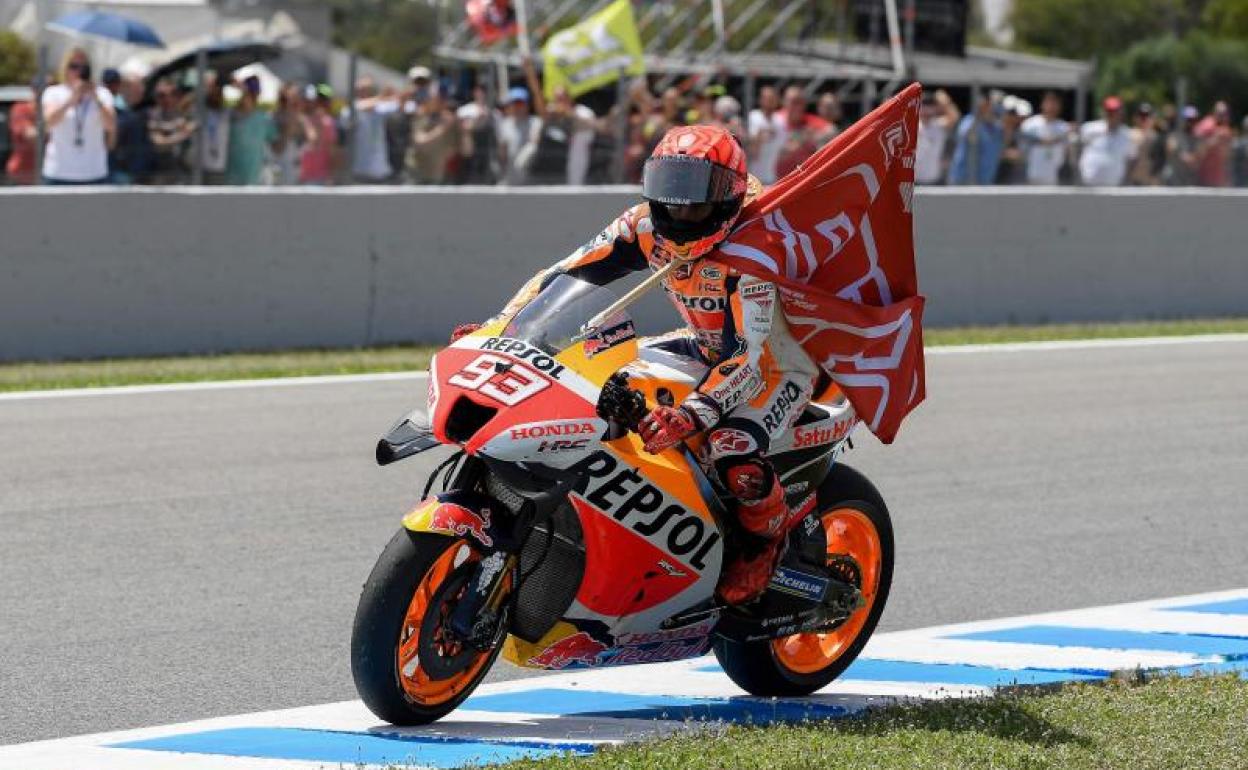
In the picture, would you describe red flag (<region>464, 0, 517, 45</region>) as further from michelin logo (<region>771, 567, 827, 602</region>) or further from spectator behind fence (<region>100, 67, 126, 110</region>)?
michelin logo (<region>771, 567, 827, 602</region>)

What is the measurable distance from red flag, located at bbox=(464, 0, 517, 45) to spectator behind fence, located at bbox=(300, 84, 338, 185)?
21.6 feet

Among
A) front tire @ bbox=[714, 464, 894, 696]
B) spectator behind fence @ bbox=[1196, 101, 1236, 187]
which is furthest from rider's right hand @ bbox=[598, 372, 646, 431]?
spectator behind fence @ bbox=[1196, 101, 1236, 187]

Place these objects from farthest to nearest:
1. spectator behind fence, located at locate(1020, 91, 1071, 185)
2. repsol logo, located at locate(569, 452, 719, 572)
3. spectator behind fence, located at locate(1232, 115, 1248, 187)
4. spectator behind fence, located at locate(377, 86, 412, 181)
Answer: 1. spectator behind fence, located at locate(1232, 115, 1248, 187)
2. spectator behind fence, located at locate(1020, 91, 1071, 185)
3. spectator behind fence, located at locate(377, 86, 412, 181)
4. repsol logo, located at locate(569, 452, 719, 572)

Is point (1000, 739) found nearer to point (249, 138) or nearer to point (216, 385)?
point (216, 385)

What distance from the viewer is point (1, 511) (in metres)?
9.88

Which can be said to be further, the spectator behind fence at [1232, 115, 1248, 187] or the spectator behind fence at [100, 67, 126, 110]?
the spectator behind fence at [1232, 115, 1248, 187]

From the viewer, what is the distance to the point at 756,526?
21.6 feet

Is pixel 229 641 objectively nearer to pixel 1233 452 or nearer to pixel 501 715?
pixel 501 715

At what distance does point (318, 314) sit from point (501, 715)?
9.62 meters

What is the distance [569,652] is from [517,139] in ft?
38.7

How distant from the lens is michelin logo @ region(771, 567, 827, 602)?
676 centimetres

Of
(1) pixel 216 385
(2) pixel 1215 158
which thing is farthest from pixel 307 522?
(2) pixel 1215 158

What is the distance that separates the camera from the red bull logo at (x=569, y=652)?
20.8ft

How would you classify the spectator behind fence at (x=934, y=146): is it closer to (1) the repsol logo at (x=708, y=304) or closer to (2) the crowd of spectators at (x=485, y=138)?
(2) the crowd of spectators at (x=485, y=138)
